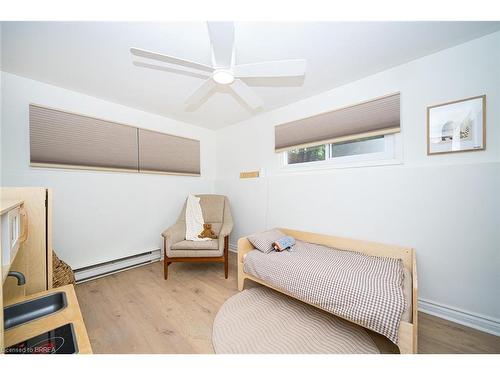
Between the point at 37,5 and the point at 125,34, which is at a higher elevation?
the point at 125,34

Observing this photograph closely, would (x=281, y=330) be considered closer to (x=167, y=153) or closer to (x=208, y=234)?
(x=208, y=234)

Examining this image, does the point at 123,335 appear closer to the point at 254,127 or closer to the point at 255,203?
the point at 255,203

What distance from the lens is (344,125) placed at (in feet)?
6.68

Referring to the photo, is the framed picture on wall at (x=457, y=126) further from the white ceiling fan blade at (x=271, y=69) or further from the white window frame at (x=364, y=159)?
the white ceiling fan blade at (x=271, y=69)

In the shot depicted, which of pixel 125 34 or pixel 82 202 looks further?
pixel 82 202

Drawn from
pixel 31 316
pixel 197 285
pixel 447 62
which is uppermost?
pixel 447 62

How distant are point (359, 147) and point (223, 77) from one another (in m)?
1.63

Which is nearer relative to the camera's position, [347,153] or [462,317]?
[462,317]

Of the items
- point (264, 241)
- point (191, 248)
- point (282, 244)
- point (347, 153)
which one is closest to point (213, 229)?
point (191, 248)

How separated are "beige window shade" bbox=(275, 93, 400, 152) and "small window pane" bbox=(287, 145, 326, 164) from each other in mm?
145

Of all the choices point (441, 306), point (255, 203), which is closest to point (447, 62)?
point (441, 306)
